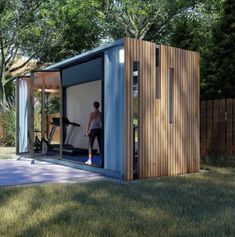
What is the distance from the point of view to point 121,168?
9680 mm

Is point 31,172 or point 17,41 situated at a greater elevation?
point 17,41

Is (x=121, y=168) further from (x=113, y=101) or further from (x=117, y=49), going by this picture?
(x=117, y=49)

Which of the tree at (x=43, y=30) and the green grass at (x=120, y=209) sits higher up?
the tree at (x=43, y=30)

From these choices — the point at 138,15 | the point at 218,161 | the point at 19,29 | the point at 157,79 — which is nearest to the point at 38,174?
the point at 157,79

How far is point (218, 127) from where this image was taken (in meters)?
13.2

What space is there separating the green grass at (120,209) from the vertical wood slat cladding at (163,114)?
103cm

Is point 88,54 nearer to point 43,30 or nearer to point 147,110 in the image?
point 147,110

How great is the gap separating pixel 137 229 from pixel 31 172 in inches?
236

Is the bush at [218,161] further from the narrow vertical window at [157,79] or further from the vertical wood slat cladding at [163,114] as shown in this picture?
the narrow vertical window at [157,79]

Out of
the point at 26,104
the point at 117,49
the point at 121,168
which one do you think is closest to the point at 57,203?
the point at 121,168

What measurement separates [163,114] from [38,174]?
3.35 m

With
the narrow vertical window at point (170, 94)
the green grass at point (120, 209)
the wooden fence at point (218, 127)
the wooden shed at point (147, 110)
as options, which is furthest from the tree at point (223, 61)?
the green grass at point (120, 209)

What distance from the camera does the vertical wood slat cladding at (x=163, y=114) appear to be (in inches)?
376

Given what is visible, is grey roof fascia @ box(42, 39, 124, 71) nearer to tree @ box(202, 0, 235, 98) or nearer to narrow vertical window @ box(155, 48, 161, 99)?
narrow vertical window @ box(155, 48, 161, 99)
